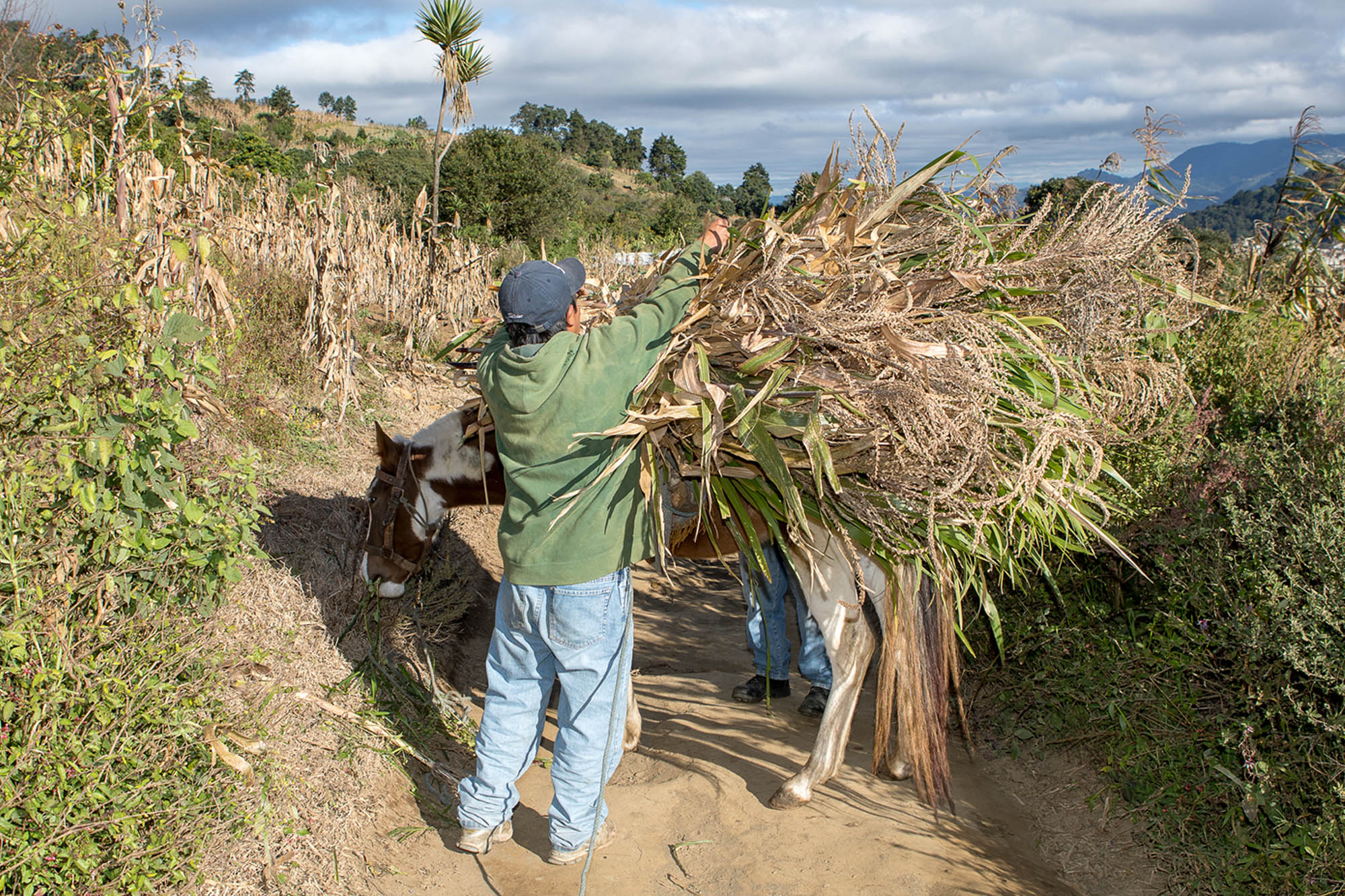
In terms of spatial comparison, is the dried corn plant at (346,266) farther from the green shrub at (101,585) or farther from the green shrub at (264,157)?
the green shrub at (264,157)

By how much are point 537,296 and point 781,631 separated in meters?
2.73

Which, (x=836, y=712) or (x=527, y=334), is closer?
(x=527, y=334)

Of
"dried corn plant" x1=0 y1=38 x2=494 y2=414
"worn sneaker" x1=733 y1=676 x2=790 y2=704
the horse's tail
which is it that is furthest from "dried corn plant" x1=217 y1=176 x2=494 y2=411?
the horse's tail

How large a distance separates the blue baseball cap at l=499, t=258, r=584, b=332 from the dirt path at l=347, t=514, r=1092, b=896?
6.86 ft

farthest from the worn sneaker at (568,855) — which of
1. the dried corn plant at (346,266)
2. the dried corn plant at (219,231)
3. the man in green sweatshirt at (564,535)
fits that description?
the dried corn plant at (346,266)

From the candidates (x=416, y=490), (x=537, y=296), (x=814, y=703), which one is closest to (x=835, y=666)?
(x=814, y=703)

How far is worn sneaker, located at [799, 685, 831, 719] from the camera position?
4.57 meters

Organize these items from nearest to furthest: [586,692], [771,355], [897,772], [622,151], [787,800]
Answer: [771,355]
[586,692]
[787,800]
[897,772]
[622,151]

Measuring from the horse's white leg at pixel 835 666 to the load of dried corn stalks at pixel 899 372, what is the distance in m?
0.36

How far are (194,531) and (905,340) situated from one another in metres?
2.58

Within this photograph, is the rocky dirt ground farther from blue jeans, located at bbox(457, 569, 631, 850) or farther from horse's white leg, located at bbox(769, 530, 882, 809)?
blue jeans, located at bbox(457, 569, 631, 850)

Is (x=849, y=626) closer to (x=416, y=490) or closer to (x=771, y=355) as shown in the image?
(x=771, y=355)

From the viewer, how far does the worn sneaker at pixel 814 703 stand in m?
4.57

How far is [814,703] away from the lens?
15.0 feet
